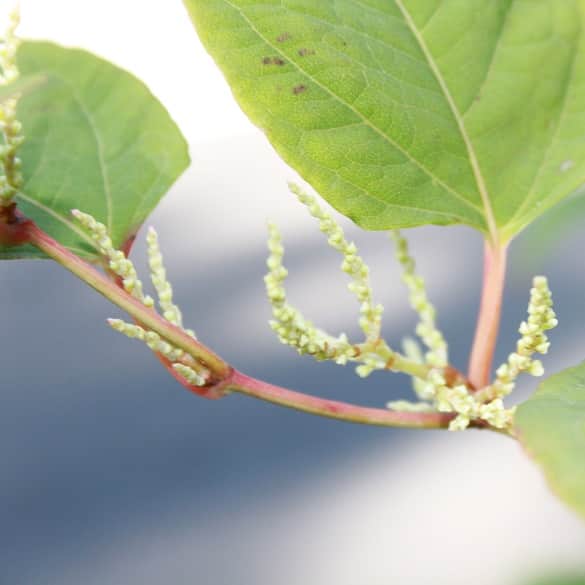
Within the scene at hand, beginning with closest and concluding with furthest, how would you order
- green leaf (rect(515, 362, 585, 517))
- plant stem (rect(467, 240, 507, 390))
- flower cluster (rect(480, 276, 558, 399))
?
green leaf (rect(515, 362, 585, 517))
flower cluster (rect(480, 276, 558, 399))
plant stem (rect(467, 240, 507, 390))

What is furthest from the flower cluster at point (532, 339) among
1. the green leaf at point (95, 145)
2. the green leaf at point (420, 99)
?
the green leaf at point (95, 145)

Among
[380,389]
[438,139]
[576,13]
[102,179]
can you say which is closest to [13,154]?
[102,179]

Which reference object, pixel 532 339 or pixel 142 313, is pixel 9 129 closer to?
pixel 142 313

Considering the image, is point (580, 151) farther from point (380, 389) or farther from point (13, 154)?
point (380, 389)

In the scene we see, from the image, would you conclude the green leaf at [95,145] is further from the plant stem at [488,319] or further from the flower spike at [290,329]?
the plant stem at [488,319]

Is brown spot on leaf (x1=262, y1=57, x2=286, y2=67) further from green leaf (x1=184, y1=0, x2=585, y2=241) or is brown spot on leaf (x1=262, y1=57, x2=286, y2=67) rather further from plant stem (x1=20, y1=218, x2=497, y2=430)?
plant stem (x1=20, y1=218, x2=497, y2=430)

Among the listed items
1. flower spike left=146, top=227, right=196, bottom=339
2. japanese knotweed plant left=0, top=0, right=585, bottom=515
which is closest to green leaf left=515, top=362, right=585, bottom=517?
japanese knotweed plant left=0, top=0, right=585, bottom=515
